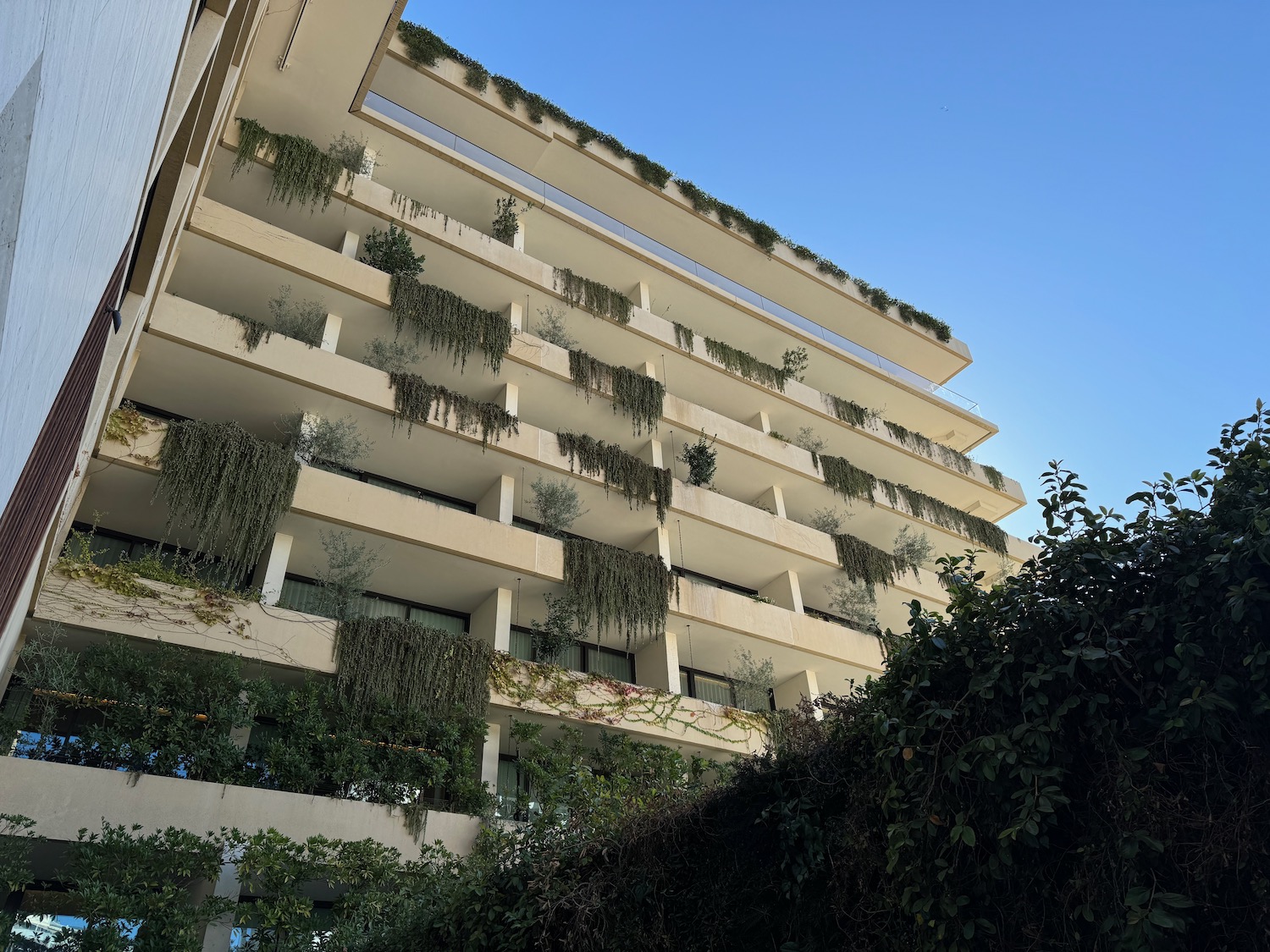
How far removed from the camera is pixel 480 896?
718cm

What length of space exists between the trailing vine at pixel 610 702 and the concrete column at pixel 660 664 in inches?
32.7

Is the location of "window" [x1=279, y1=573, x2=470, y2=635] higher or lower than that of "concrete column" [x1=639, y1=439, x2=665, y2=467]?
lower

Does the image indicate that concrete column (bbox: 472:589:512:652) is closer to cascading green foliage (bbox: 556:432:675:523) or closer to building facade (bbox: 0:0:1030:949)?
building facade (bbox: 0:0:1030:949)

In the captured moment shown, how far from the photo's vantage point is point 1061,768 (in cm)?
389

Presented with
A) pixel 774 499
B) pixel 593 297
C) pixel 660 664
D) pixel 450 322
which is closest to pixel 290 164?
pixel 450 322

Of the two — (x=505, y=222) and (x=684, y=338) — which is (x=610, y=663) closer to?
(x=684, y=338)

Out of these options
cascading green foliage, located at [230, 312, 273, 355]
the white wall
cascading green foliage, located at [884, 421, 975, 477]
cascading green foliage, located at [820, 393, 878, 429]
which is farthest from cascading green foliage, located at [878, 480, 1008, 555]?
the white wall

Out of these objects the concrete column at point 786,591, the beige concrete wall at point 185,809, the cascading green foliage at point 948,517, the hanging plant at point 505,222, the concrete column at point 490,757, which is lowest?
the beige concrete wall at point 185,809

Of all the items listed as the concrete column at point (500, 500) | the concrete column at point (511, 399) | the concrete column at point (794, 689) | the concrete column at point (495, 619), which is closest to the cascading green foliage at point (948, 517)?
the concrete column at point (794, 689)

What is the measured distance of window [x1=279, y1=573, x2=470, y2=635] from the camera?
1445 centimetres

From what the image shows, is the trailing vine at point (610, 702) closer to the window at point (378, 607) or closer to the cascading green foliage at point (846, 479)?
the window at point (378, 607)

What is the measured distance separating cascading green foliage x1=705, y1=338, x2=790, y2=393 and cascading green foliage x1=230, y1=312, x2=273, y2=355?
1129 cm

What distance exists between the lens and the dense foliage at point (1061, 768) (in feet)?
11.6

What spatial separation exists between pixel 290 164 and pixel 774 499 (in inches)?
535
